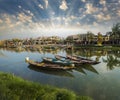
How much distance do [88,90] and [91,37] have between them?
91.9 m

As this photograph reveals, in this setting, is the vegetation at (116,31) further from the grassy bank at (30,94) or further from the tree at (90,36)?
the grassy bank at (30,94)

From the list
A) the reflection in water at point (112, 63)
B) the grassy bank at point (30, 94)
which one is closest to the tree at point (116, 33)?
the reflection in water at point (112, 63)

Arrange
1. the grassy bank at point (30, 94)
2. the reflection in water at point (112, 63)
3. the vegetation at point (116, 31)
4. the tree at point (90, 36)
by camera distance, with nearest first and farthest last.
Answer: the grassy bank at point (30, 94), the reflection in water at point (112, 63), the vegetation at point (116, 31), the tree at point (90, 36)

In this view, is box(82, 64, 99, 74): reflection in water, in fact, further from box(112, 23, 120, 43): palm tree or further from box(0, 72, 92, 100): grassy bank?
box(112, 23, 120, 43): palm tree

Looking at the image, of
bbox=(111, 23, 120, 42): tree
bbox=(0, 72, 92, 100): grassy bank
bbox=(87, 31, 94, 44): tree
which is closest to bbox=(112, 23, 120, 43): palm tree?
bbox=(111, 23, 120, 42): tree

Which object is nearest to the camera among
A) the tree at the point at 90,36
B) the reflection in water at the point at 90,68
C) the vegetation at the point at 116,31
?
the reflection in water at the point at 90,68

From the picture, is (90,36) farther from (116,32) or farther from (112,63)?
(112,63)

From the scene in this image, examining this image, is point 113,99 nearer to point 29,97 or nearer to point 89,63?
point 29,97

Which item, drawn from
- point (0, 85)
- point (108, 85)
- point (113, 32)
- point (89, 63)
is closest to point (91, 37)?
point (113, 32)

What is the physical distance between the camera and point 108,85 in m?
22.4

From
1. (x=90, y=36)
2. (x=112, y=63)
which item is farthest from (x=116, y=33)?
(x=112, y=63)

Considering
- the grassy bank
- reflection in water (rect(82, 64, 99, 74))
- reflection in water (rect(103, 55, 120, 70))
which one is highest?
the grassy bank

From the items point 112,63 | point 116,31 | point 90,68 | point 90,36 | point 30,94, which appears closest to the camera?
point 30,94

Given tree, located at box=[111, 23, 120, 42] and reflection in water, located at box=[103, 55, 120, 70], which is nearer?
reflection in water, located at box=[103, 55, 120, 70]
